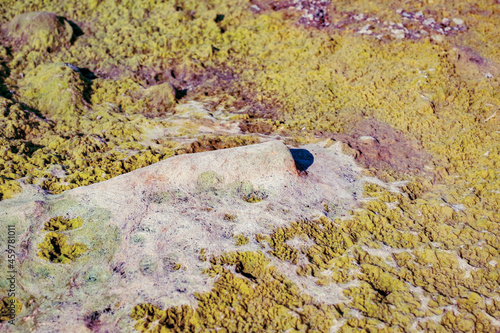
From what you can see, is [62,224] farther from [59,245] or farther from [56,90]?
[56,90]

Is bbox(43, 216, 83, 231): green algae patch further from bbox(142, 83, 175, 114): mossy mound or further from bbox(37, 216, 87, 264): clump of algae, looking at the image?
bbox(142, 83, 175, 114): mossy mound

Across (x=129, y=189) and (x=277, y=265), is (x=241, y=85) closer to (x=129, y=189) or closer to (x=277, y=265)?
(x=129, y=189)

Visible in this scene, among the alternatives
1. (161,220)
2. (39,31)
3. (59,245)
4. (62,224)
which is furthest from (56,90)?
(161,220)

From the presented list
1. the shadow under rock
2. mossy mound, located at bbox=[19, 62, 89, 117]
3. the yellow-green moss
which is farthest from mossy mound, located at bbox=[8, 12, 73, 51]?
the yellow-green moss

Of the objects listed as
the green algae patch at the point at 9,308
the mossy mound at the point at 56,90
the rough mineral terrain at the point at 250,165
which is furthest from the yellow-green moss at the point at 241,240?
the mossy mound at the point at 56,90

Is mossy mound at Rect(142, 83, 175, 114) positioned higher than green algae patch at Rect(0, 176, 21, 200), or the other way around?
mossy mound at Rect(142, 83, 175, 114)
